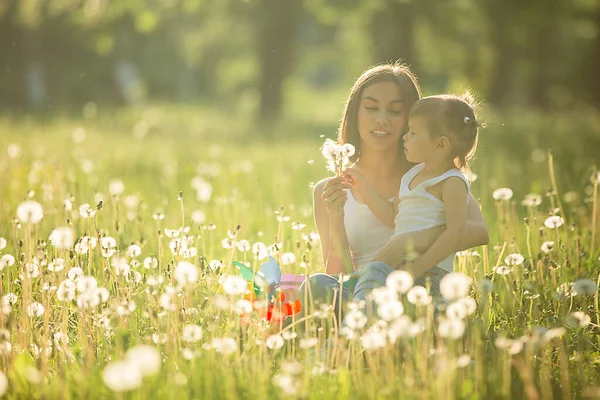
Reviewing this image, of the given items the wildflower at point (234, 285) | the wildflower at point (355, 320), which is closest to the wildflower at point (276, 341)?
the wildflower at point (234, 285)

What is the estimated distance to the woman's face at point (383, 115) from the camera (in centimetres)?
412

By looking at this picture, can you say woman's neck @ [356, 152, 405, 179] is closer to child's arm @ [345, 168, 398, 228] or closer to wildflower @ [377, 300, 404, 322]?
child's arm @ [345, 168, 398, 228]

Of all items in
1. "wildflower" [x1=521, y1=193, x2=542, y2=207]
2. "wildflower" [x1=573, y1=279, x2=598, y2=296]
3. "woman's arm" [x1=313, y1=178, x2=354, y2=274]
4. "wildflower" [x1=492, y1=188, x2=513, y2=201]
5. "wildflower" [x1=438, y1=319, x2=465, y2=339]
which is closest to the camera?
"wildflower" [x1=438, y1=319, x2=465, y2=339]

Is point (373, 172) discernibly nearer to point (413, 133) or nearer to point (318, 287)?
point (413, 133)

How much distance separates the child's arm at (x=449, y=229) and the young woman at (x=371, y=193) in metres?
0.10

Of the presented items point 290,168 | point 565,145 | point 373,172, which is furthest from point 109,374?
point 565,145

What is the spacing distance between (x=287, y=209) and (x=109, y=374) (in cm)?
487

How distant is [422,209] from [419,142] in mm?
311

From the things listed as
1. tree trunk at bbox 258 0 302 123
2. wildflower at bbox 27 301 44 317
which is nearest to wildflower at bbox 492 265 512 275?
wildflower at bbox 27 301 44 317

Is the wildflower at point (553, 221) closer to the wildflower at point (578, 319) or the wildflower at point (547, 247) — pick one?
the wildflower at point (547, 247)

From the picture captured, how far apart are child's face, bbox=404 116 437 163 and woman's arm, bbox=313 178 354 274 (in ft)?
1.23

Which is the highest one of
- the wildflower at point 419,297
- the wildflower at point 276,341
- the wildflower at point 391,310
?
the wildflower at point 419,297

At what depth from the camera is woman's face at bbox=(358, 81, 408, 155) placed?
4121 millimetres

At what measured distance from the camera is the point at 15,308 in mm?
3766
